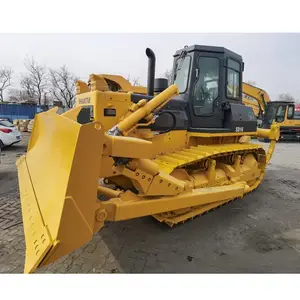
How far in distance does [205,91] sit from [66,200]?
11.4 ft

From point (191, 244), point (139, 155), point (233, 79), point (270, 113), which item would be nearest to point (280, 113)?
point (270, 113)

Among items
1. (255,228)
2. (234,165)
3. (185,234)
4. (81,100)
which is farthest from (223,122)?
(81,100)

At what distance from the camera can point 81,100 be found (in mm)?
4074

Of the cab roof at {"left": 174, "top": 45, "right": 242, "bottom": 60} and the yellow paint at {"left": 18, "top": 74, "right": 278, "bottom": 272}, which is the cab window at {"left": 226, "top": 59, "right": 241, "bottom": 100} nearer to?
the cab roof at {"left": 174, "top": 45, "right": 242, "bottom": 60}

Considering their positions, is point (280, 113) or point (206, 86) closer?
point (206, 86)

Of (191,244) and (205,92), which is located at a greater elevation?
(205,92)

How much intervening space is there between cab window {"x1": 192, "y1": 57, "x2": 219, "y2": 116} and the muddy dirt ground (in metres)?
1.98

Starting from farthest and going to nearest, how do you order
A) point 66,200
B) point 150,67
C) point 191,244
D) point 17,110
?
point 17,110 < point 150,67 < point 191,244 < point 66,200

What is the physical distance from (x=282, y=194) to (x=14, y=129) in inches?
438

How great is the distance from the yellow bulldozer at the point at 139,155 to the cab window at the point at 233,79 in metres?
0.02

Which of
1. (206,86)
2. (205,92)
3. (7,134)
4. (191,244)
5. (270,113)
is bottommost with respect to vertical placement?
(191,244)

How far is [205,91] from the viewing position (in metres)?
4.56

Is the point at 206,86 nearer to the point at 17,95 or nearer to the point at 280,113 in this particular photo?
the point at 280,113

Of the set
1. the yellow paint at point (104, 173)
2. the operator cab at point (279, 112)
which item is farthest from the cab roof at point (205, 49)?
the operator cab at point (279, 112)
